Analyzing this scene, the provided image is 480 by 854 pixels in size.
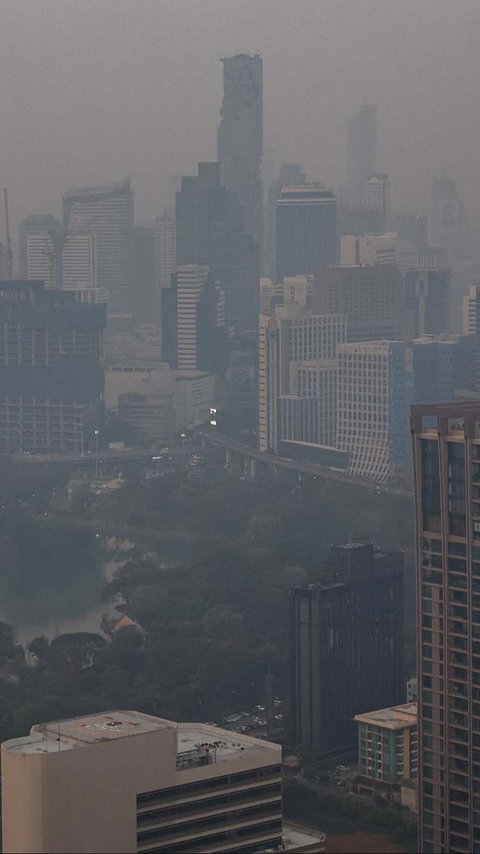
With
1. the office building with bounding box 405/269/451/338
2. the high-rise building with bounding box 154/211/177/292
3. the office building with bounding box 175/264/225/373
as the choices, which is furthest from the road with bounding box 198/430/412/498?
the high-rise building with bounding box 154/211/177/292

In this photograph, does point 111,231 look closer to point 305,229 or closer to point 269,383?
point 305,229

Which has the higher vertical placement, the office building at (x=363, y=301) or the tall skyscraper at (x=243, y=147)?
the tall skyscraper at (x=243, y=147)

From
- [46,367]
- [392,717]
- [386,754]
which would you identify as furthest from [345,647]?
[46,367]

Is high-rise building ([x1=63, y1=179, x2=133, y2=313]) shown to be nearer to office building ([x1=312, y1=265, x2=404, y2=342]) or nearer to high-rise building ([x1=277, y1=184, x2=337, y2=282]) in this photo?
high-rise building ([x1=277, y1=184, x2=337, y2=282])

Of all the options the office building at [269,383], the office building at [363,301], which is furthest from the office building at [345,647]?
the office building at [363,301]

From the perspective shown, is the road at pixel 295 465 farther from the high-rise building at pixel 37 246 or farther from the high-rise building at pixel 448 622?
the high-rise building at pixel 448 622

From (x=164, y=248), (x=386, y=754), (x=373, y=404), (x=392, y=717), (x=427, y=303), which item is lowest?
(x=386, y=754)
